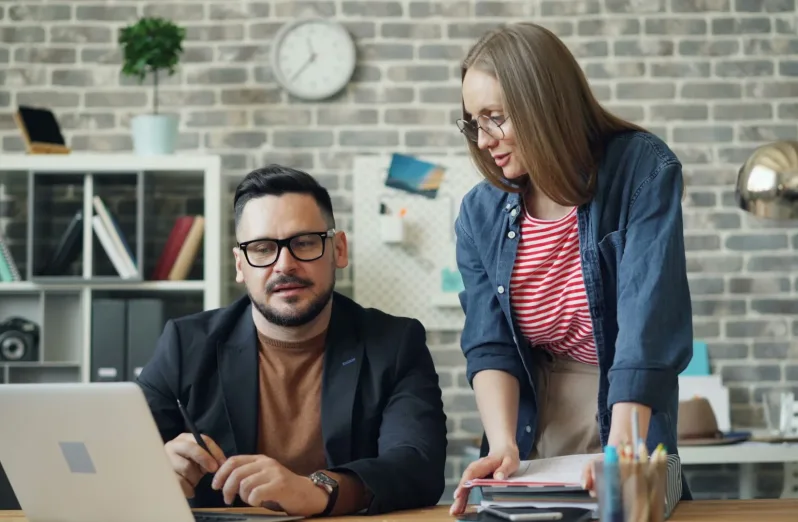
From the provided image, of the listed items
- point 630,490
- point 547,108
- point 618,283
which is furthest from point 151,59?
point 630,490

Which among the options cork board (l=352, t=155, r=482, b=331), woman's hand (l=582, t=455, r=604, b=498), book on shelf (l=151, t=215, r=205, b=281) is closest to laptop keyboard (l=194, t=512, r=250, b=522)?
woman's hand (l=582, t=455, r=604, b=498)

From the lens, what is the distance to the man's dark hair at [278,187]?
6.74ft

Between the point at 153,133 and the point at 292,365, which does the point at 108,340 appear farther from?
the point at 292,365

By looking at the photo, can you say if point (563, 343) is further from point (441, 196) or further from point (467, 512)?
point (441, 196)

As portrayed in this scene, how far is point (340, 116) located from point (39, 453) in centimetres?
277

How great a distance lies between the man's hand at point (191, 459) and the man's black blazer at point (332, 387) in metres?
0.20

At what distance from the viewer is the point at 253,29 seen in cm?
408

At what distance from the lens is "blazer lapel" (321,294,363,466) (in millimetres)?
1936

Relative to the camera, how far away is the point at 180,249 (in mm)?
3809

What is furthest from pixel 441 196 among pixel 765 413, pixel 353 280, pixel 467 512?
pixel 467 512

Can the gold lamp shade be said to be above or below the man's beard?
above

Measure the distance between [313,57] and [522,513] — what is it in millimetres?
2950

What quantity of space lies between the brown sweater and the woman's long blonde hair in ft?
2.01

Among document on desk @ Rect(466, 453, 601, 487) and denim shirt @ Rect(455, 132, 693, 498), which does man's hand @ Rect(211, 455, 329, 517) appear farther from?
denim shirt @ Rect(455, 132, 693, 498)
